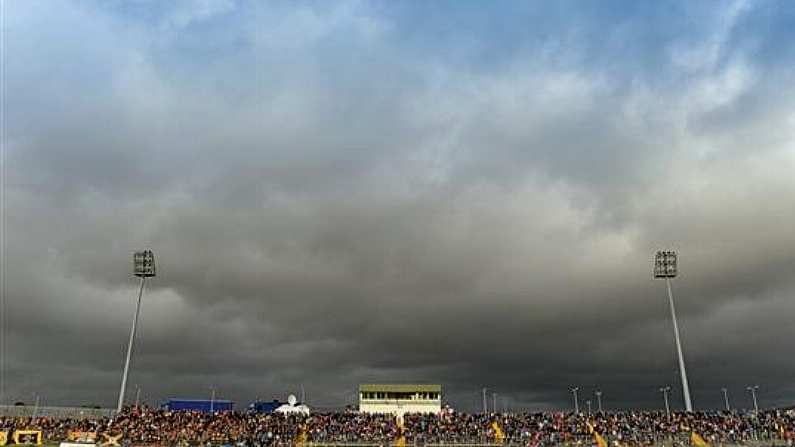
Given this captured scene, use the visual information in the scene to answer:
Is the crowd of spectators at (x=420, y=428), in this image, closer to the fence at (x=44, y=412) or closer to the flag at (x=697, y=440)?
the flag at (x=697, y=440)

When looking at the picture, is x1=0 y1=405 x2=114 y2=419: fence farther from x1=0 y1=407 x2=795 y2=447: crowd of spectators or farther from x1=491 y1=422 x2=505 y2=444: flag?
x1=491 y1=422 x2=505 y2=444: flag

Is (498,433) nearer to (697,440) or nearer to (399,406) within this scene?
(697,440)

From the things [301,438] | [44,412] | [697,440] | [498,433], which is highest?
[44,412]

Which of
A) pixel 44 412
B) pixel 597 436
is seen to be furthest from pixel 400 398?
pixel 44 412

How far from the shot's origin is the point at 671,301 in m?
92.8

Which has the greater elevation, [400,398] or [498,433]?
[400,398]

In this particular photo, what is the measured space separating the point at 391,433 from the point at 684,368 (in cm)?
3836

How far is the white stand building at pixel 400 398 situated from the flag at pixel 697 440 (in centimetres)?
3672

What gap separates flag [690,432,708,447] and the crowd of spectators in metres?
0.61

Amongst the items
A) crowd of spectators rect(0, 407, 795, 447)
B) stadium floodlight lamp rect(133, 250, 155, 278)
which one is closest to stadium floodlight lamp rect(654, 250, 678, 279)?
crowd of spectators rect(0, 407, 795, 447)

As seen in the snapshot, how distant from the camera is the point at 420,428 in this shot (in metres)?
83.9

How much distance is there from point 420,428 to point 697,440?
3158cm

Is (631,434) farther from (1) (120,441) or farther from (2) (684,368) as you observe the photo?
(1) (120,441)

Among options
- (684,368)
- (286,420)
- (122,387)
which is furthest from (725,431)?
(122,387)
